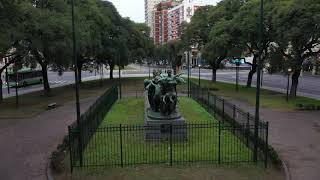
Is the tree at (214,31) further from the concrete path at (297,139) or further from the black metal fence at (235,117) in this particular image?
the concrete path at (297,139)

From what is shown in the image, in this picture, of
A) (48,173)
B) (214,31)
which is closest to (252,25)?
(214,31)

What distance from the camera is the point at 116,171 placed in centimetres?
1453

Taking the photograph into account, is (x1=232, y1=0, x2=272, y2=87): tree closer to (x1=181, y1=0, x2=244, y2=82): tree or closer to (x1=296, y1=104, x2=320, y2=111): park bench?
(x1=181, y1=0, x2=244, y2=82): tree

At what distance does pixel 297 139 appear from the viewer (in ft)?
66.1

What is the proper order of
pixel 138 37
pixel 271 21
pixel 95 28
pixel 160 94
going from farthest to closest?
1. pixel 138 37
2. pixel 95 28
3. pixel 271 21
4. pixel 160 94

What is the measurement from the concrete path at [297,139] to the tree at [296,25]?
602 cm

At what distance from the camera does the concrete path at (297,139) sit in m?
15.2

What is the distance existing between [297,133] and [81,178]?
12.5 metres

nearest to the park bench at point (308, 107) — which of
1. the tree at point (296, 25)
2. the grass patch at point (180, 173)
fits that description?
the tree at point (296, 25)

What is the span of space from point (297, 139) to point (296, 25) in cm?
1390

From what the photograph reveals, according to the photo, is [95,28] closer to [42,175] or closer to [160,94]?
[160,94]

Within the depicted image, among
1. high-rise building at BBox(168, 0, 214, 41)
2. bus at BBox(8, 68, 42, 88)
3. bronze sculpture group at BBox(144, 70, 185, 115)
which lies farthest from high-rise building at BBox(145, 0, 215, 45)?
bronze sculpture group at BBox(144, 70, 185, 115)

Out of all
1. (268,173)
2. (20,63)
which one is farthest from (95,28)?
(268,173)

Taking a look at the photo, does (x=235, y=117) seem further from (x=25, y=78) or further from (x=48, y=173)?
(x=25, y=78)
